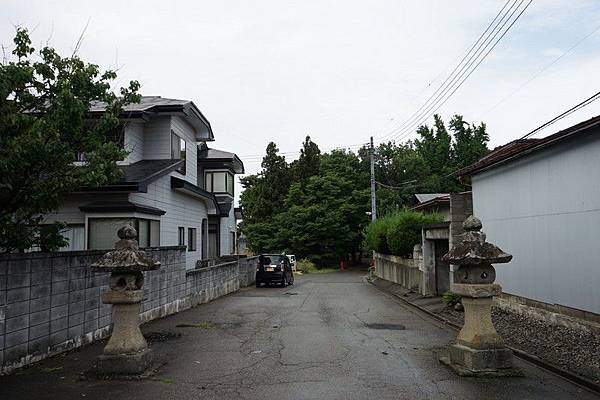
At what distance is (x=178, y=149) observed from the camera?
21484 mm

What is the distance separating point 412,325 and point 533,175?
183 inches

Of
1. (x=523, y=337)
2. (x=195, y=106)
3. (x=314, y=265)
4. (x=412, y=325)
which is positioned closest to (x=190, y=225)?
(x=195, y=106)

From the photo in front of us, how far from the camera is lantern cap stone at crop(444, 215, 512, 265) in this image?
25.1 feet

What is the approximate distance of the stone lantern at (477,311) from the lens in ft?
24.0

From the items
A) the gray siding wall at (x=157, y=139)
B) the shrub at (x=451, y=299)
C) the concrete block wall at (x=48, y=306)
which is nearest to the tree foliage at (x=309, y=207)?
the gray siding wall at (x=157, y=139)

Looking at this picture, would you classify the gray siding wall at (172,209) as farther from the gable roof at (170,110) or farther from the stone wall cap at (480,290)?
the stone wall cap at (480,290)

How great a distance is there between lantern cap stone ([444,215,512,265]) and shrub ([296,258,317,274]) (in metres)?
39.0

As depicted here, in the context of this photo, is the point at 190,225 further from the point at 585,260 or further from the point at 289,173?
the point at 289,173

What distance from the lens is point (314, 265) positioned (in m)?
48.6

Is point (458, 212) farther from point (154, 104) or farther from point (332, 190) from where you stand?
point (332, 190)

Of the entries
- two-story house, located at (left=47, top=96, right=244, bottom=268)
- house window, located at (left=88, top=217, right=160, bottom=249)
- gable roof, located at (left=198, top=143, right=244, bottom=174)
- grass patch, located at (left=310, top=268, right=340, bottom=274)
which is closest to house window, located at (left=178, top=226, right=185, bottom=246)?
two-story house, located at (left=47, top=96, right=244, bottom=268)

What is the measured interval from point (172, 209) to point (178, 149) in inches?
117

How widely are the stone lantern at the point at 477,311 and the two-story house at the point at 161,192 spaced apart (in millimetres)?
7583

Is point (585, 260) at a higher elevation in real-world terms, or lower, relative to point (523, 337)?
higher
